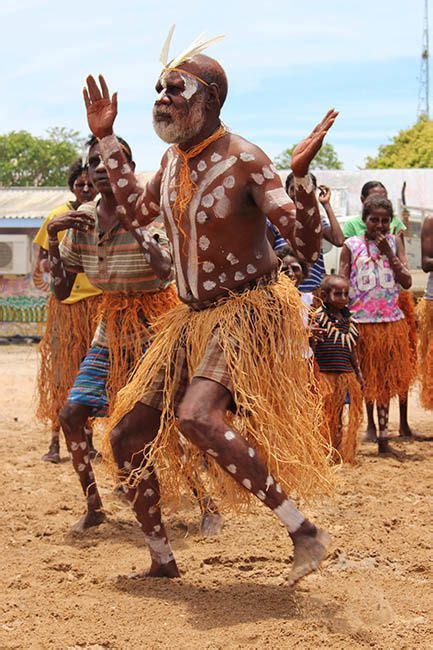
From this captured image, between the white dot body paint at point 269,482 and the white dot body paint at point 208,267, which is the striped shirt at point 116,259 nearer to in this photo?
the white dot body paint at point 208,267

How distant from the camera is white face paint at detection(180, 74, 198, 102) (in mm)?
3562

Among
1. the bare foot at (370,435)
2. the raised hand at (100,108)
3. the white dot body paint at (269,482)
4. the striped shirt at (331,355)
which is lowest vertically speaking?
the bare foot at (370,435)

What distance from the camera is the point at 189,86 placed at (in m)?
3.57

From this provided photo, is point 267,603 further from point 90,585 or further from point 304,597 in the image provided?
point 90,585

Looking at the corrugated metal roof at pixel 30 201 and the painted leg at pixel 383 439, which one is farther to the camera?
the corrugated metal roof at pixel 30 201

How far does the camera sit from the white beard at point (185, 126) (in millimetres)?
3557

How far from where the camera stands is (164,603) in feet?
11.2

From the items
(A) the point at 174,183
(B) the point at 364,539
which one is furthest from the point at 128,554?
(A) the point at 174,183

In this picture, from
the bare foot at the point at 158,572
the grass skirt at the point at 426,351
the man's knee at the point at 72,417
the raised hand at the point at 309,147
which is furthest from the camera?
the grass skirt at the point at 426,351

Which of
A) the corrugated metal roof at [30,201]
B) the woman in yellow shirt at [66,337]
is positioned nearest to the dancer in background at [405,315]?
the woman in yellow shirt at [66,337]

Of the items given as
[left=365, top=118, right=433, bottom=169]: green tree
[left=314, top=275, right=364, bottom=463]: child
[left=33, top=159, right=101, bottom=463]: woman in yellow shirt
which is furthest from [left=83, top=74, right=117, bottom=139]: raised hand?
[left=365, top=118, right=433, bottom=169]: green tree

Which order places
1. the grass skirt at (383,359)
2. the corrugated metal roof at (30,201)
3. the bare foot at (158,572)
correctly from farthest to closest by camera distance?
the corrugated metal roof at (30,201) < the grass skirt at (383,359) < the bare foot at (158,572)

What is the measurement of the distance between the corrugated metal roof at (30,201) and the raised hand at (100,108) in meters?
13.0

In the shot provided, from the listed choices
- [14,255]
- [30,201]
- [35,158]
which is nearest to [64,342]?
[14,255]
